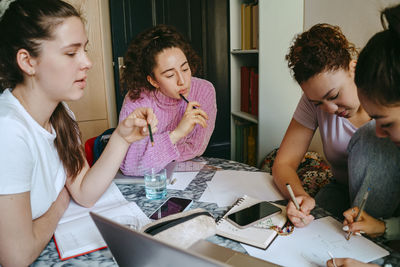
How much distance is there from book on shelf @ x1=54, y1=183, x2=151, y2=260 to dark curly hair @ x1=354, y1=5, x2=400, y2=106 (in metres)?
0.71

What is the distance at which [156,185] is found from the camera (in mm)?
1150

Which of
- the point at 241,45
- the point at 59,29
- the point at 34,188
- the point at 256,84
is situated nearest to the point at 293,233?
the point at 34,188

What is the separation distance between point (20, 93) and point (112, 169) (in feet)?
1.24

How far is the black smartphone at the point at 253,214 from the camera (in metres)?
0.92

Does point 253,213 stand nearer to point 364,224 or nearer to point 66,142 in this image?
point 364,224

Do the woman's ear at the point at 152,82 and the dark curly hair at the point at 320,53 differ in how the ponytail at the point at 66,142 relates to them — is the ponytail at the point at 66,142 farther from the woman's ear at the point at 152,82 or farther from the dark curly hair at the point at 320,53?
the dark curly hair at the point at 320,53

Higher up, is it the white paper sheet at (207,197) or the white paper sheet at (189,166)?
the white paper sheet at (189,166)

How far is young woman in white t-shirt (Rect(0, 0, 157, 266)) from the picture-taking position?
797mm

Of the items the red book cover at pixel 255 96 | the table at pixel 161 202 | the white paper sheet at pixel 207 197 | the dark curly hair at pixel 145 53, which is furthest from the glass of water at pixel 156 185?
the red book cover at pixel 255 96

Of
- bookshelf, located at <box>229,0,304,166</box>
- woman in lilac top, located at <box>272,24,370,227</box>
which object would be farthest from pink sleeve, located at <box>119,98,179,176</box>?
bookshelf, located at <box>229,0,304,166</box>

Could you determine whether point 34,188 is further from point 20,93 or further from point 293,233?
point 293,233

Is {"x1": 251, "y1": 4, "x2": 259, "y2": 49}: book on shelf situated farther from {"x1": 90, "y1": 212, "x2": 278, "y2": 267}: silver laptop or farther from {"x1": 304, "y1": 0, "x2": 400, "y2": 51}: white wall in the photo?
{"x1": 90, "y1": 212, "x2": 278, "y2": 267}: silver laptop

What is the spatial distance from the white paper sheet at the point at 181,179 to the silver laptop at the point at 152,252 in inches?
18.7

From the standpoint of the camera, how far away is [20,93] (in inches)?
38.3
